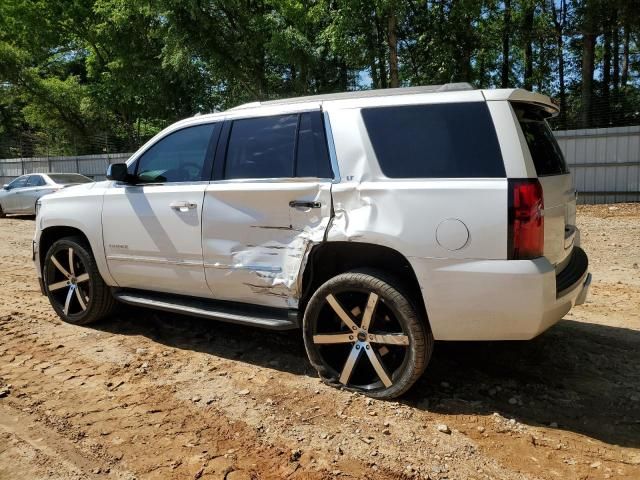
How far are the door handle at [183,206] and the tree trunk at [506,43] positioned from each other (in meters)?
17.1

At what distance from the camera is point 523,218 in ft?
9.85

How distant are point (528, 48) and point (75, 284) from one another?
736 inches

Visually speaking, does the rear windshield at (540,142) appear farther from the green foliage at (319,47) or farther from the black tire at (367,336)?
the green foliage at (319,47)

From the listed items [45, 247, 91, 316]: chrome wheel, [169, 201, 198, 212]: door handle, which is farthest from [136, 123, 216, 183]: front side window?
[45, 247, 91, 316]: chrome wheel

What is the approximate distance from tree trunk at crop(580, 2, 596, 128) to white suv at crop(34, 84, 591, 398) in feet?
42.2

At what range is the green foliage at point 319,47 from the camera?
15.3 meters

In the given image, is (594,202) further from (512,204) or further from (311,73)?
(512,204)

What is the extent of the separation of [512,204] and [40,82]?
97.0 ft

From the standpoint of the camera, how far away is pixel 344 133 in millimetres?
3594

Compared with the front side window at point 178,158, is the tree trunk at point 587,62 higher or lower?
higher

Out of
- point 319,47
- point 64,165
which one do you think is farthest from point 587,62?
point 64,165

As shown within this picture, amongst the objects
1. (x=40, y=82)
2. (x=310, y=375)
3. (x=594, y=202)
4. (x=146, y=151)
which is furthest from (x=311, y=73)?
(x=40, y=82)

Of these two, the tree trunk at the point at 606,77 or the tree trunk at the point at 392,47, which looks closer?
the tree trunk at the point at 392,47

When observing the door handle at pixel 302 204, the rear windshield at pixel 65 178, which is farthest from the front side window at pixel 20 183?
the door handle at pixel 302 204
